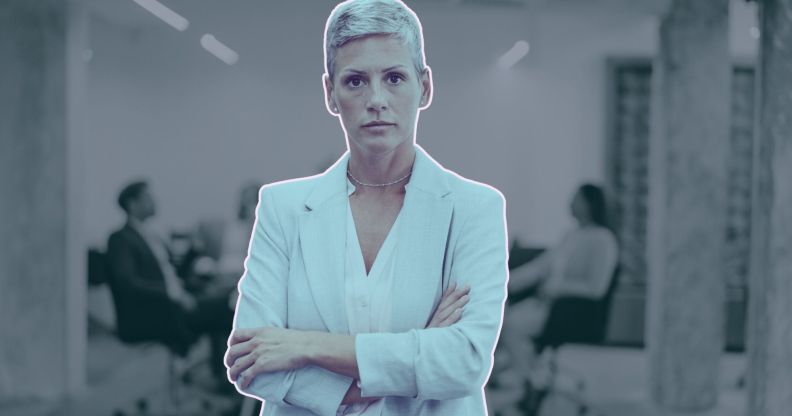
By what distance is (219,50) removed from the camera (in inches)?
176

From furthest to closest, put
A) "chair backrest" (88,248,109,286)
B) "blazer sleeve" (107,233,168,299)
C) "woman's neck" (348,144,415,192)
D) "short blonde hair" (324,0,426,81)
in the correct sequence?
1. "chair backrest" (88,248,109,286)
2. "blazer sleeve" (107,233,168,299)
3. "woman's neck" (348,144,415,192)
4. "short blonde hair" (324,0,426,81)

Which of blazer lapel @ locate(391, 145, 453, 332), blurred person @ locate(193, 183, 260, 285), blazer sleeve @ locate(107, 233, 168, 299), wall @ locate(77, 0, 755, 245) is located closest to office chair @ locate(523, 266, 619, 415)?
wall @ locate(77, 0, 755, 245)

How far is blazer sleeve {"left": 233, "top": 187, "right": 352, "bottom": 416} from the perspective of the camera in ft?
4.39


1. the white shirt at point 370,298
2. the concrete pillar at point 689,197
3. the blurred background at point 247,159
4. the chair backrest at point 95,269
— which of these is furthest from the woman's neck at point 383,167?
the chair backrest at point 95,269

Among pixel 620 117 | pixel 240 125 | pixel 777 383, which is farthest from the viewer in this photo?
pixel 620 117

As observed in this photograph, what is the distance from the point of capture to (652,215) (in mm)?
5168

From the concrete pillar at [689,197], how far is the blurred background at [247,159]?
1 cm

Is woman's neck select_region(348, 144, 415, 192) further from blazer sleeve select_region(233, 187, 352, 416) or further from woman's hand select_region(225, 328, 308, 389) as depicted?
woman's hand select_region(225, 328, 308, 389)

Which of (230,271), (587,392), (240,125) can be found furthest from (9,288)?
→ (587,392)

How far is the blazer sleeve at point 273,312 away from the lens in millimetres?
1337

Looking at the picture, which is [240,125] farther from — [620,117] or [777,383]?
[620,117]

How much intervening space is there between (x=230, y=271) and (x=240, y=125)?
0.81 m

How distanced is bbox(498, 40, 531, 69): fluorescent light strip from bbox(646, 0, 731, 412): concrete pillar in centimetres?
91

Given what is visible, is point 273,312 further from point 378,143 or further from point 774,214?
point 774,214
